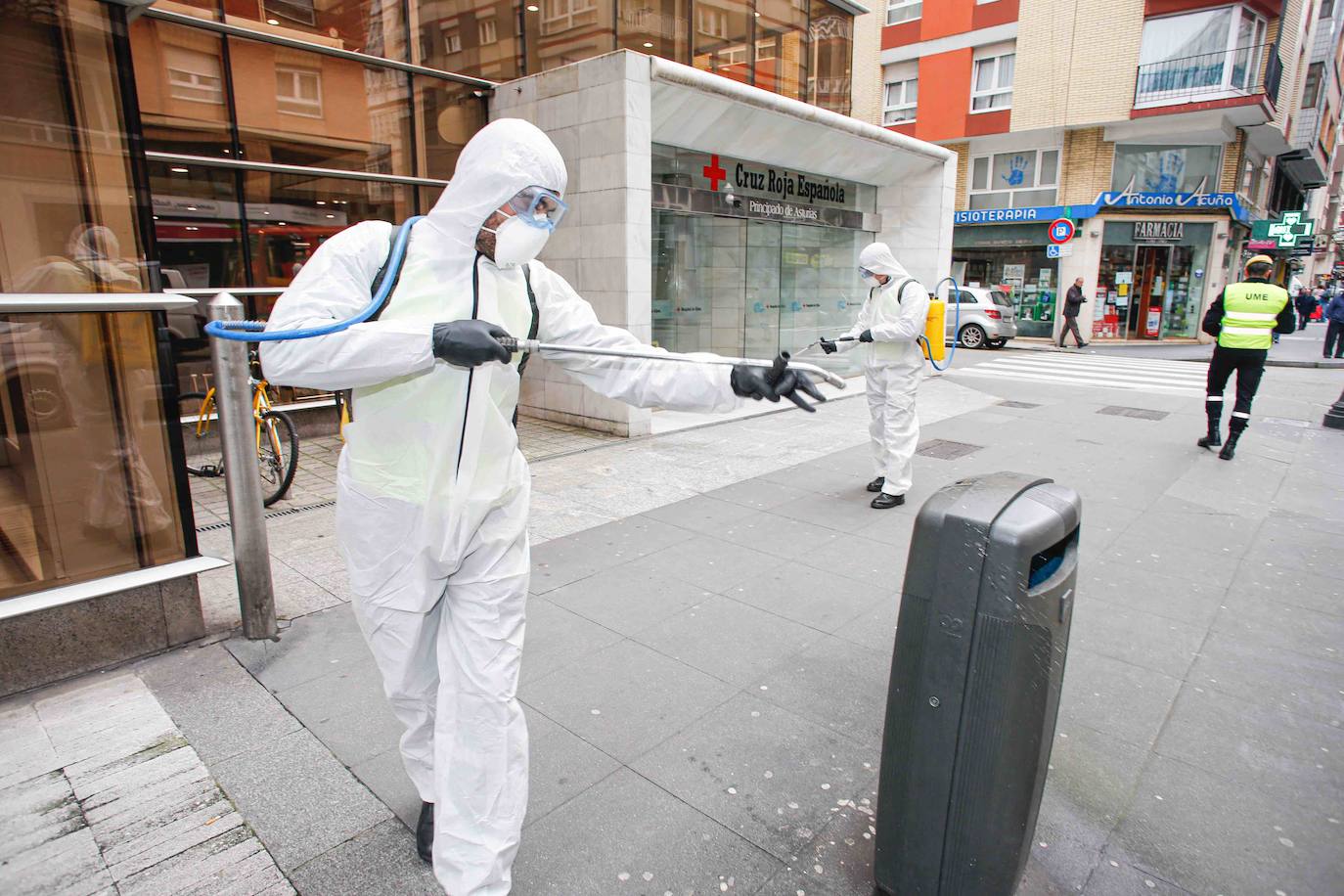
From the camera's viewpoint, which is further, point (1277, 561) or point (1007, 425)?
point (1007, 425)

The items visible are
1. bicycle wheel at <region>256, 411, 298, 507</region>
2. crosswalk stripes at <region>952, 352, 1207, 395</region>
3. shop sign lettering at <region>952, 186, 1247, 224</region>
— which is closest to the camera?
bicycle wheel at <region>256, 411, 298, 507</region>

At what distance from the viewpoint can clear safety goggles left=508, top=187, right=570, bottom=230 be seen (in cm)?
218

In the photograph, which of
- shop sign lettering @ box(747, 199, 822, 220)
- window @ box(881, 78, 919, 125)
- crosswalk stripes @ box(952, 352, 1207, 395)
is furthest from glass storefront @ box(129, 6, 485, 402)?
window @ box(881, 78, 919, 125)

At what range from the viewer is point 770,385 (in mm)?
A: 2092

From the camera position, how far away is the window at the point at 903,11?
26141mm

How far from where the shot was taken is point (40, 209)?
3344mm

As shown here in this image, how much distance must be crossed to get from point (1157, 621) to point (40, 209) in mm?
5616

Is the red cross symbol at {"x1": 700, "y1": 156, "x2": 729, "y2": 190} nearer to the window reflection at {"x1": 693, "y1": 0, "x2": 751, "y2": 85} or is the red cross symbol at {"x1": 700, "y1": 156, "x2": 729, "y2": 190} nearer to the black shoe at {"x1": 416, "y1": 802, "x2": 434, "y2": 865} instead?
the window reflection at {"x1": 693, "y1": 0, "x2": 751, "y2": 85}

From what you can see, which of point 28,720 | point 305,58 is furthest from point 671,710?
point 305,58

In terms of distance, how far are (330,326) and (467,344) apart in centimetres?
35

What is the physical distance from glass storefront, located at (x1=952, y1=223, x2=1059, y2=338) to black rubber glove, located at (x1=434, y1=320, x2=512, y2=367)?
25.2m

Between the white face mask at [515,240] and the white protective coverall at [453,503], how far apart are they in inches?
2.1

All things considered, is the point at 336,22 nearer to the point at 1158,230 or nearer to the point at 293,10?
the point at 293,10

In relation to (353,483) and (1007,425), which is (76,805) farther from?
(1007,425)
